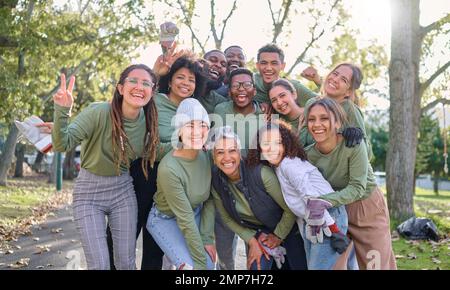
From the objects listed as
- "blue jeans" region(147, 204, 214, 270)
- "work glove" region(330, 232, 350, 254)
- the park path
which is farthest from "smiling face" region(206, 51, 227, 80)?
the park path

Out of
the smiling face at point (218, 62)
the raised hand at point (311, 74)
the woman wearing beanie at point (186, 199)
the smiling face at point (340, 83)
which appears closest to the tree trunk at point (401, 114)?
the raised hand at point (311, 74)

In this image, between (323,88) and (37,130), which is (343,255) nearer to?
(323,88)

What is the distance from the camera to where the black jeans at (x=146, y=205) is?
184 inches

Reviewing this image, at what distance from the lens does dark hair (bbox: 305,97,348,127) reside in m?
4.14

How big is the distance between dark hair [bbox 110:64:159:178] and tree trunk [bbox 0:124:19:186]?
1475cm

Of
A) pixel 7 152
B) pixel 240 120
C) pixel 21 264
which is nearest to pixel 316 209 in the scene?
pixel 240 120

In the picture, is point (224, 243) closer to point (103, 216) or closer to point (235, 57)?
point (103, 216)

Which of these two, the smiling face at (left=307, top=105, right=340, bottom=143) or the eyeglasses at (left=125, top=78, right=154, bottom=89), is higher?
the eyeglasses at (left=125, top=78, right=154, bottom=89)

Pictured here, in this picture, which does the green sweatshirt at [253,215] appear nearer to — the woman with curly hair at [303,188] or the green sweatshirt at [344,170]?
the woman with curly hair at [303,188]

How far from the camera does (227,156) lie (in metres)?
4.15

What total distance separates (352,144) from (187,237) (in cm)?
154

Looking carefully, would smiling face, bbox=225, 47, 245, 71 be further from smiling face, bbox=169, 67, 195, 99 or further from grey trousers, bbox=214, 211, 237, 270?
grey trousers, bbox=214, 211, 237, 270

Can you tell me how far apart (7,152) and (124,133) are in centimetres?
1535
